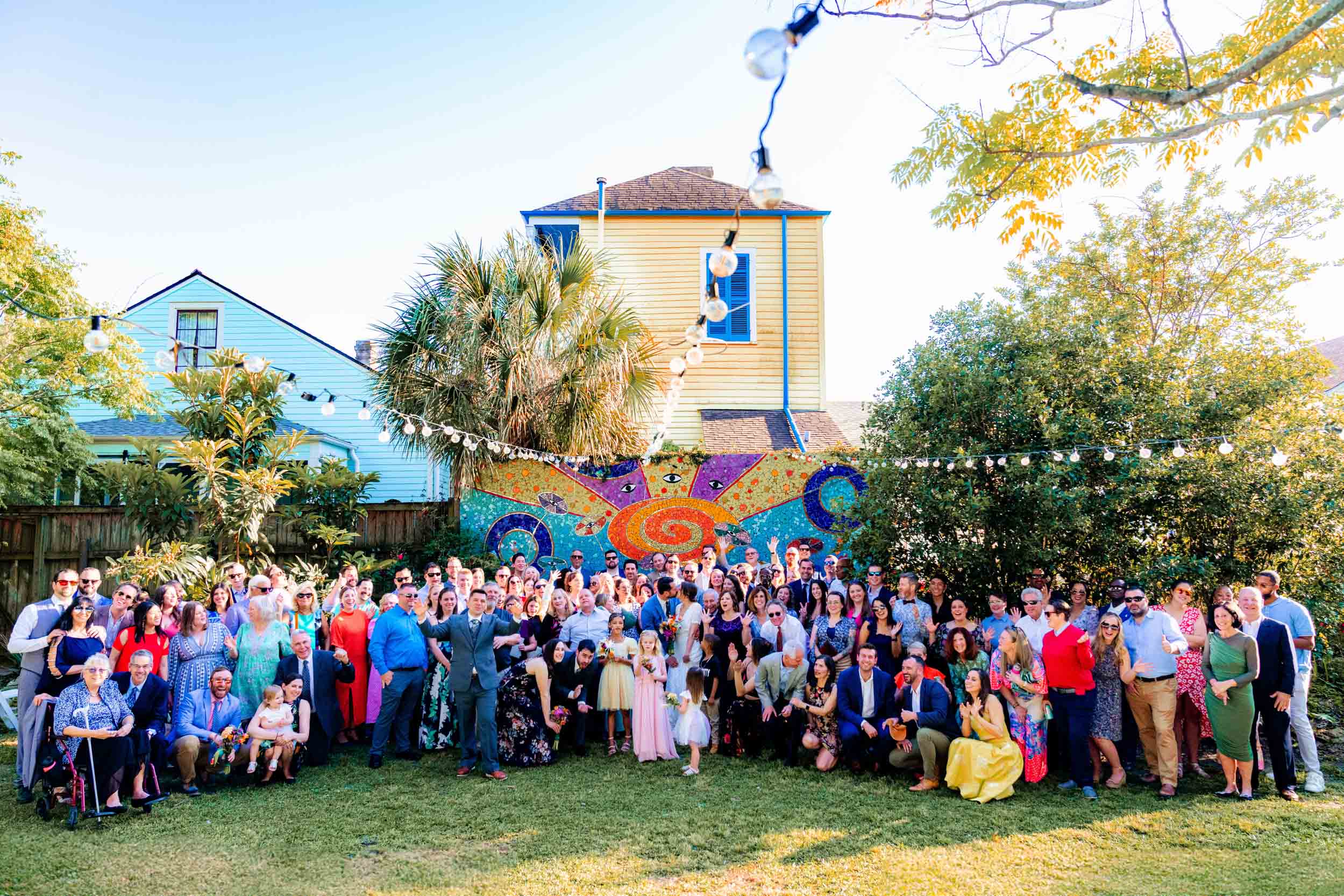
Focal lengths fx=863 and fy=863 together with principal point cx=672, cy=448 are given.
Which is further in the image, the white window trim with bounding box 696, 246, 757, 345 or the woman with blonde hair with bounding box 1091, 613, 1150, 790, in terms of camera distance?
the white window trim with bounding box 696, 246, 757, 345

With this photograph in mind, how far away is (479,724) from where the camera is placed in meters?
7.07

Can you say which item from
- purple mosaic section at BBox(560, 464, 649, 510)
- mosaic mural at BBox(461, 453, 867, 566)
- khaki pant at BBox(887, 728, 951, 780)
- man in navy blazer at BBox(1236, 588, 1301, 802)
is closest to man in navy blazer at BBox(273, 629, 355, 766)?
mosaic mural at BBox(461, 453, 867, 566)

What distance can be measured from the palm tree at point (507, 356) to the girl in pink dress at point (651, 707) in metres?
4.96

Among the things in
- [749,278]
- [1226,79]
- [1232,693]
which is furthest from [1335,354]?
[1226,79]

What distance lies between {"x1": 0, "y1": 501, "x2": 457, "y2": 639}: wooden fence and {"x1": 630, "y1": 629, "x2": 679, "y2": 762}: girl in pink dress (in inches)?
255

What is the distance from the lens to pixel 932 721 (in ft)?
22.1

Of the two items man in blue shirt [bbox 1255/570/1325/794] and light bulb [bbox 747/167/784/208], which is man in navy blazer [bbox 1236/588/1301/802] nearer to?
man in blue shirt [bbox 1255/570/1325/794]

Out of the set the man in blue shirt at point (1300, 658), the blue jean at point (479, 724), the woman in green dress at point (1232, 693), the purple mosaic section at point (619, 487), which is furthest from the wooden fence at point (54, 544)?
the man in blue shirt at point (1300, 658)

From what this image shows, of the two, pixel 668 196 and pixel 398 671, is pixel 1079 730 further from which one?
pixel 668 196

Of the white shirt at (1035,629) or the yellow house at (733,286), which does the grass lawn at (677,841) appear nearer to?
the white shirt at (1035,629)

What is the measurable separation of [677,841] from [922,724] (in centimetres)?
231

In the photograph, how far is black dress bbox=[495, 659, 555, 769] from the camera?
24.3ft

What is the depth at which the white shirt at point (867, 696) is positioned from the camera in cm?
712

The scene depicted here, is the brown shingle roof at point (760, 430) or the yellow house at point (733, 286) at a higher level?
the yellow house at point (733, 286)
